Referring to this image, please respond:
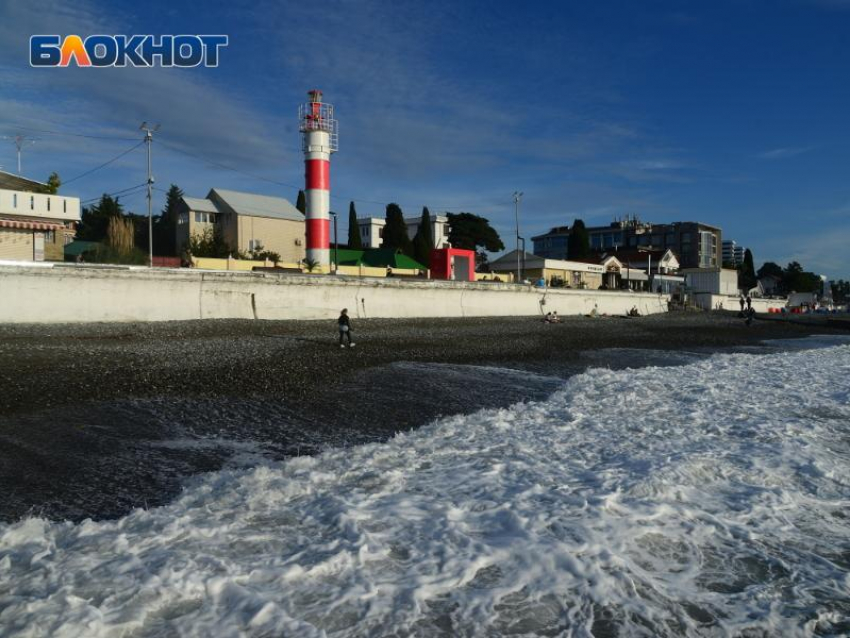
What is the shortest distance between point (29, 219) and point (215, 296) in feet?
33.3

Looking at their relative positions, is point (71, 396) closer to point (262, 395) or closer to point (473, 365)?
point (262, 395)

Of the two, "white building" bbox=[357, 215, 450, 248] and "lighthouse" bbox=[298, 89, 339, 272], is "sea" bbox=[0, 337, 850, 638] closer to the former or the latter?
"lighthouse" bbox=[298, 89, 339, 272]

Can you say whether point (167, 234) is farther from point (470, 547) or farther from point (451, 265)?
point (470, 547)

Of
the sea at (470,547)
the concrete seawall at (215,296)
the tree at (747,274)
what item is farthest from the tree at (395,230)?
the tree at (747,274)

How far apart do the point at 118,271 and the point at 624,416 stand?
20609 millimetres

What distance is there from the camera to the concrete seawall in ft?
68.6

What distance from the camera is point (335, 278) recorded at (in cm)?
3053

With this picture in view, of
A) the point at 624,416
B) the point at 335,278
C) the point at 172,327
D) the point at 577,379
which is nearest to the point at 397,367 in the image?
the point at 577,379

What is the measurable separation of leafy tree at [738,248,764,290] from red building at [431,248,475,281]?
8264 centimetres

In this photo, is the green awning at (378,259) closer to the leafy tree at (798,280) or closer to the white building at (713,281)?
the white building at (713,281)

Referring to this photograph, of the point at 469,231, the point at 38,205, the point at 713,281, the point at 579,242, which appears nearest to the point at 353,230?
the point at 469,231

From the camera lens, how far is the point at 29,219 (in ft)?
90.4

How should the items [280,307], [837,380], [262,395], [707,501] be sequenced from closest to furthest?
[707,501] → [262,395] → [837,380] → [280,307]

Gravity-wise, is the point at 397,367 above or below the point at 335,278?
below
